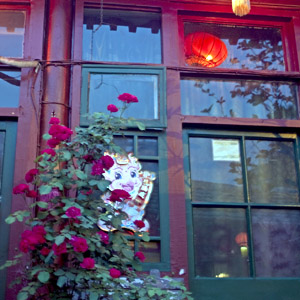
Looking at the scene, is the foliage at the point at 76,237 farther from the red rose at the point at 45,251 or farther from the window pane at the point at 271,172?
the window pane at the point at 271,172

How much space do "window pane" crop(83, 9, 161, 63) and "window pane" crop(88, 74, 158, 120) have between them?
0.28 meters

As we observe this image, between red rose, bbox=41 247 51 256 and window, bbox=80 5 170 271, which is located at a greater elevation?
window, bbox=80 5 170 271

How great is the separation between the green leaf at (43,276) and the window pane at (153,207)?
1497 millimetres

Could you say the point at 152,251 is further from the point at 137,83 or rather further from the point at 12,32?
the point at 12,32

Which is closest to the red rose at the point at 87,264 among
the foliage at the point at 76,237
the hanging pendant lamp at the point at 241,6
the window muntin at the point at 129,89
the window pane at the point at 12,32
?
the foliage at the point at 76,237

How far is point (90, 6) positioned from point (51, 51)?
783 mm

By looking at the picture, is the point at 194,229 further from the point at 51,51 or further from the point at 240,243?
the point at 51,51

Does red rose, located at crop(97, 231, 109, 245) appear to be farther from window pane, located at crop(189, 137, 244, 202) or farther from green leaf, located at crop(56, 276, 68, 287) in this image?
window pane, located at crop(189, 137, 244, 202)

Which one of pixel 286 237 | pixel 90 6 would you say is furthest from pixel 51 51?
pixel 286 237

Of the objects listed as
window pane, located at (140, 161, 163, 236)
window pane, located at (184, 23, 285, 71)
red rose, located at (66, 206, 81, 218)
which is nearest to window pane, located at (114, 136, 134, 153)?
window pane, located at (140, 161, 163, 236)

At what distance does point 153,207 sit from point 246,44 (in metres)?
2.32

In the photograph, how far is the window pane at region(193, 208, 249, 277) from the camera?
5.14 m

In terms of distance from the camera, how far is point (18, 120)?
520 centimetres

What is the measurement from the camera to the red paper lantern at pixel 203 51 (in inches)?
226
